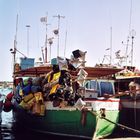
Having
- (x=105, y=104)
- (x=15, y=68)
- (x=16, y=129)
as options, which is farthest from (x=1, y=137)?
(x=105, y=104)

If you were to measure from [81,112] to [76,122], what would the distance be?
0.74 metres

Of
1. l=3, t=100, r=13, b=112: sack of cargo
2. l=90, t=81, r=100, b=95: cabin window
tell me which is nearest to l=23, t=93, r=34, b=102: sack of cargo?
l=90, t=81, r=100, b=95: cabin window

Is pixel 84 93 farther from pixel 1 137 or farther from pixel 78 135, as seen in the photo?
pixel 1 137

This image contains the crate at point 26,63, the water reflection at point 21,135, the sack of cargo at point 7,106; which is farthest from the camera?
the crate at point 26,63

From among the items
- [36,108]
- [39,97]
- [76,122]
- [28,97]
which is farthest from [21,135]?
[76,122]

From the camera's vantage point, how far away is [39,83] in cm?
2280

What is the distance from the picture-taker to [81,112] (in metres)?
20.2

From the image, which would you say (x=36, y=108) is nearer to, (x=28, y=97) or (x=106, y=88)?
(x=28, y=97)

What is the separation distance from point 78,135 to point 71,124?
0.63 meters

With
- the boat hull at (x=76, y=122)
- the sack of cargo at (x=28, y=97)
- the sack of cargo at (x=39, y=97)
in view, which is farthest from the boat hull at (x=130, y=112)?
the sack of cargo at (x=28, y=97)

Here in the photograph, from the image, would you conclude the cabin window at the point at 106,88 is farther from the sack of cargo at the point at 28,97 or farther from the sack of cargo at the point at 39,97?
the sack of cargo at the point at 28,97

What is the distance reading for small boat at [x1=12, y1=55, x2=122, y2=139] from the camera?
20172 millimetres

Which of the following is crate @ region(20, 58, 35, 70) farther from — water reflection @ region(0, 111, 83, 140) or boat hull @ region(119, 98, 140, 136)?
boat hull @ region(119, 98, 140, 136)

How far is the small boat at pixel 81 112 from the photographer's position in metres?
20.2
